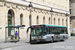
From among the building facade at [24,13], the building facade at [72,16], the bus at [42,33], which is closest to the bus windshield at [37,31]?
the bus at [42,33]

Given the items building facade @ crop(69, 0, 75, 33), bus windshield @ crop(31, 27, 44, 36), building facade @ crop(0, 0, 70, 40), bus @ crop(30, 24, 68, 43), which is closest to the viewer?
bus @ crop(30, 24, 68, 43)

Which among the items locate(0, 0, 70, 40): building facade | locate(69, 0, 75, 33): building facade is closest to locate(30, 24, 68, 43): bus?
locate(0, 0, 70, 40): building facade

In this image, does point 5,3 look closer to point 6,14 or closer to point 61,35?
point 6,14

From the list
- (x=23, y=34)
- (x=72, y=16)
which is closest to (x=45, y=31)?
(x=23, y=34)

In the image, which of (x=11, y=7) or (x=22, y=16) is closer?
(x=11, y=7)

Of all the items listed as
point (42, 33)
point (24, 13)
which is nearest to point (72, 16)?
point (24, 13)

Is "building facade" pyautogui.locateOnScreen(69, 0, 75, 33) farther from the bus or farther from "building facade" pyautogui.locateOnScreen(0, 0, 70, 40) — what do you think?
the bus

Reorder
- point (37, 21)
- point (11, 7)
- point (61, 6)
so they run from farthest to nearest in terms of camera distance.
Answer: point (61, 6) → point (37, 21) → point (11, 7)

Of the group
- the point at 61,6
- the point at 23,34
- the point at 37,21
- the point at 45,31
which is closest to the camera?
the point at 45,31

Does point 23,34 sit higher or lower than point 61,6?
lower

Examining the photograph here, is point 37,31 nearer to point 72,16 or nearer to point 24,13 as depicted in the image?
point 24,13

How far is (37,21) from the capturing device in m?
47.5

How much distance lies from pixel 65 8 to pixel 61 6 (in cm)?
313

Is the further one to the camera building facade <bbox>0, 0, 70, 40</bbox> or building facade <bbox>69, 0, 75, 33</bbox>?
building facade <bbox>69, 0, 75, 33</bbox>
